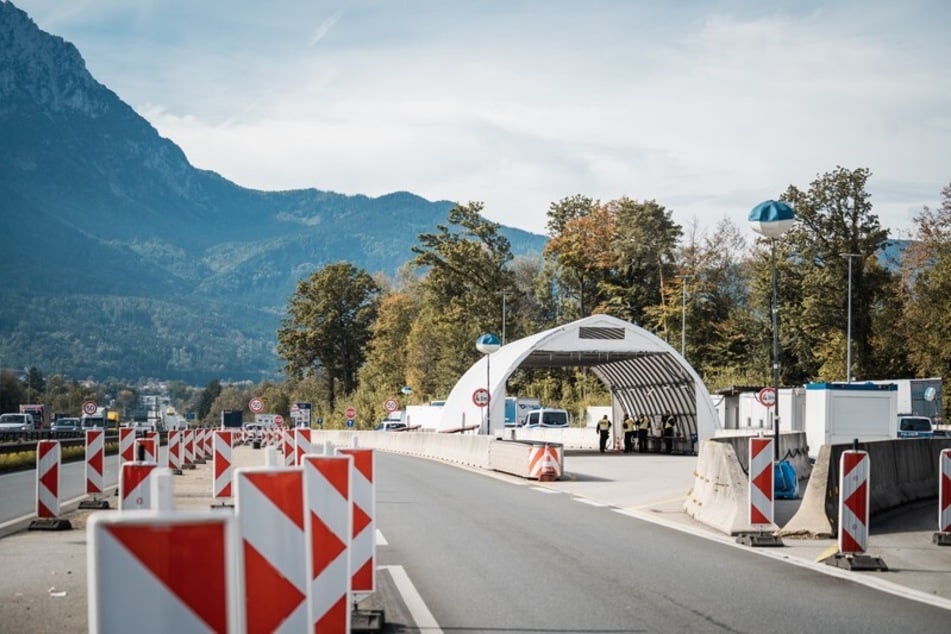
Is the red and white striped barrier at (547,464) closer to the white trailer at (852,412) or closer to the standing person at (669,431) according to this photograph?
the white trailer at (852,412)

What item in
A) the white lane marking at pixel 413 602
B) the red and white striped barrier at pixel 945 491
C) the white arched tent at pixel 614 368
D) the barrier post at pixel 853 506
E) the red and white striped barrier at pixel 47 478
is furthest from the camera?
the white arched tent at pixel 614 368

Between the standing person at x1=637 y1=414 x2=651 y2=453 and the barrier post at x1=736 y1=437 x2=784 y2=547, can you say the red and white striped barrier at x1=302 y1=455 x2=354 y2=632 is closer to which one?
the barrier post at x1=736 y1=437 x2=784 y2=547

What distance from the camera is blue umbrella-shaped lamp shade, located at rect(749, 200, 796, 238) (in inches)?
719

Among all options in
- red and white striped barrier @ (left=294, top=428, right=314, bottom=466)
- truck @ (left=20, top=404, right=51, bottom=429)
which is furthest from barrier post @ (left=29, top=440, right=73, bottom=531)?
truck @ (left=20, top=404, right=51, bottom=429)

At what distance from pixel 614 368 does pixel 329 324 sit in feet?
237

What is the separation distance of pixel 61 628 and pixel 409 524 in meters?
8.49

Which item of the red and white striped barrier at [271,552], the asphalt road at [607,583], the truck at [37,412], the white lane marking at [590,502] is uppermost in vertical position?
the red and white striped barrier at [271,552]

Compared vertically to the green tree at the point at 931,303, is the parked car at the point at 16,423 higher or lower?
lower

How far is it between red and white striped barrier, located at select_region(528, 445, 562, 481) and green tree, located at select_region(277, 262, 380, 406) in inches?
3783

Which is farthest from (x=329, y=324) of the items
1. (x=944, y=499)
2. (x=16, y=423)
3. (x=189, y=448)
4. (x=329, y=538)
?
(x=329, y=538)

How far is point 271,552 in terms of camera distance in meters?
5.58

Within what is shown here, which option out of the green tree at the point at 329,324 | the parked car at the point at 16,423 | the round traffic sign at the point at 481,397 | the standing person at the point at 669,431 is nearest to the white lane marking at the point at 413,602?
the round traffic sign at the point at 481,397

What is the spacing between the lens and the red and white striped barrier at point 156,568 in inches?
145

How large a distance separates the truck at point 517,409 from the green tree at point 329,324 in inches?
2117
